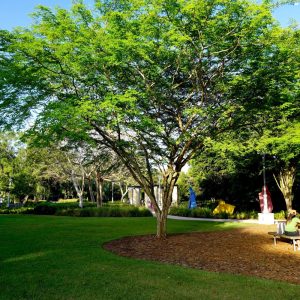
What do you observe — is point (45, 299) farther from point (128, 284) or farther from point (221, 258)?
point (221, 258)

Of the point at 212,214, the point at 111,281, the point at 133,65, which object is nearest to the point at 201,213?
the point at 212,214

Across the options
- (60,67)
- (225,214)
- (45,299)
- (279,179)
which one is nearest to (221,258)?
(45,299)

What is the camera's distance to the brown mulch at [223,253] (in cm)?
877

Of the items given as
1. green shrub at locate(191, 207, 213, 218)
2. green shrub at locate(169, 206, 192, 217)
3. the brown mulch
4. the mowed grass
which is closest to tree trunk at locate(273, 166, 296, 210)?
green shrub at locate(191, 207, 213, 218)

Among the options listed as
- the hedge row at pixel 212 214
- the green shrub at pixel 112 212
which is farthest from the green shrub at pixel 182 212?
the green shrub at pixel 112 212

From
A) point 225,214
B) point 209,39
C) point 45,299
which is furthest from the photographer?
point 225,214

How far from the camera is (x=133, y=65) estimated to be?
41.9ft

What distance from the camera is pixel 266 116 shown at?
599 inches

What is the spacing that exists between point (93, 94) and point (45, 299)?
8626 millimetres

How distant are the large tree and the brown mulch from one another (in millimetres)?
1778

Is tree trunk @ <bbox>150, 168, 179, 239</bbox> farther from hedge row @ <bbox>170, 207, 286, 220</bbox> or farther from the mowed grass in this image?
hedge row @ <bbox>170, 207, 286, 220</bbox>

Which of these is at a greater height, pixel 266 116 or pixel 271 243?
pixel 266 116

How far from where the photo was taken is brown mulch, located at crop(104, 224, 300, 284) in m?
8.77

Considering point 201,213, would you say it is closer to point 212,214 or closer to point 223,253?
point 212,214
